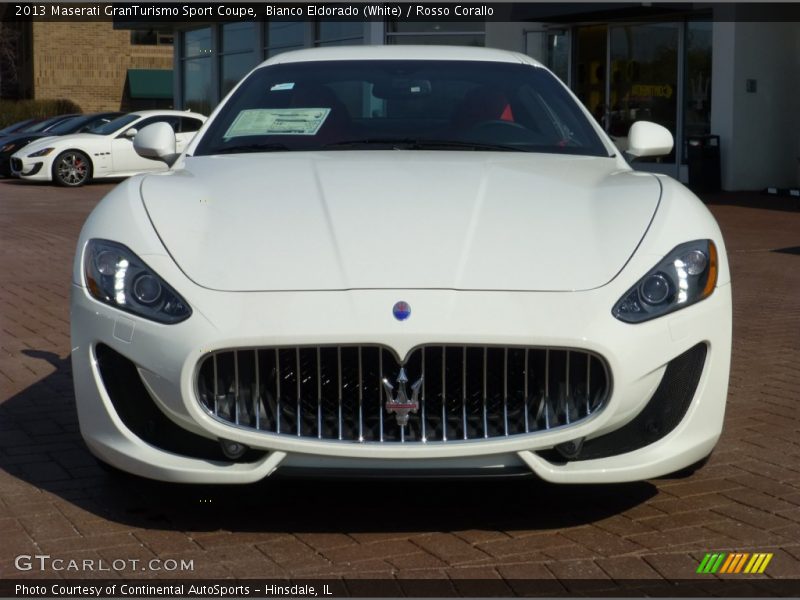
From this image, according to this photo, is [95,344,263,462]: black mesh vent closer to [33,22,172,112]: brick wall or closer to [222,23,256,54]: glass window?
[222,23,256,54]: glass window

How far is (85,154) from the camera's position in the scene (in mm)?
22156

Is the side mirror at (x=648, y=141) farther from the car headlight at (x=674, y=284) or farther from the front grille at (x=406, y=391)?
the front grille at (x=406, y=391)

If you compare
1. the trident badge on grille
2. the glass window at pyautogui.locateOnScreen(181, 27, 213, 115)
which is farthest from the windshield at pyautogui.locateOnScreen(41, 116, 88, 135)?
the trident badge on grille

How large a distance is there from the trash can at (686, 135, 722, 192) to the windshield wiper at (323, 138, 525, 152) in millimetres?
14721

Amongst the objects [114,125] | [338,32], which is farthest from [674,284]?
[338,32]

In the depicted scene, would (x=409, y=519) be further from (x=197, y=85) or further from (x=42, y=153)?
(x=197, y=85)

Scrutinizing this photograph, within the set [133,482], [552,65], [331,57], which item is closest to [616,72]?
[552,65]

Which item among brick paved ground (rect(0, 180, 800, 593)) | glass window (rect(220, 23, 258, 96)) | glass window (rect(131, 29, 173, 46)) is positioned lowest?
brick paved ground (rect(0, 180, 800, 593))

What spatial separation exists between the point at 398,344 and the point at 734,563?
1130mm

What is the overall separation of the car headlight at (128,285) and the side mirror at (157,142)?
1288 mm

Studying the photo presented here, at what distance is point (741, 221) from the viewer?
1492cm

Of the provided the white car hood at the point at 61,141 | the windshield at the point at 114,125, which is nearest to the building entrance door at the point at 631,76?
the windshield at the point at 114,125

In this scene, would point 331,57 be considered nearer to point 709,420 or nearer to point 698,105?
point 709,420

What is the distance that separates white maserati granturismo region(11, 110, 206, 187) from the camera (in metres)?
22.0
